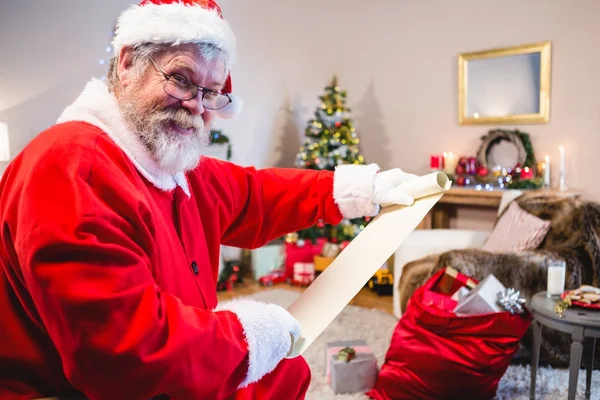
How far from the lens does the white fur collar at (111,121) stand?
1.04 metres

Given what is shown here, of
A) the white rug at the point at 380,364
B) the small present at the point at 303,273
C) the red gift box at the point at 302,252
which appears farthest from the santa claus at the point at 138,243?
the red gift box at the point at 302,252

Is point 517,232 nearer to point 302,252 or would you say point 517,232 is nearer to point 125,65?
point 302,252

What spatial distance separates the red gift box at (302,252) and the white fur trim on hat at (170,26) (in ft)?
11.4

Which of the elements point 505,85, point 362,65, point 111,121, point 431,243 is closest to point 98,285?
point 111,121

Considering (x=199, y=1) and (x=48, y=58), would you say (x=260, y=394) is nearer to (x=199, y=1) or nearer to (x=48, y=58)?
(x=199, y=1)

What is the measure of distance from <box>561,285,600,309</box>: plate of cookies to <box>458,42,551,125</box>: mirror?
220cm

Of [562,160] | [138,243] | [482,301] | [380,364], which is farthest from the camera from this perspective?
[562,160]

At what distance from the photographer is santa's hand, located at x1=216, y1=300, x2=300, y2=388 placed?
92 centimetres

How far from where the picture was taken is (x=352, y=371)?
2.39 meters

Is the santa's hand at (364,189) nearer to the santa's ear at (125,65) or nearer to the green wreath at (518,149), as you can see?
the santa's ear at (125,65)

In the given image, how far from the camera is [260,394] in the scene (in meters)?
1.04

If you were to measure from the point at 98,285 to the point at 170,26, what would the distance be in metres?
0.61

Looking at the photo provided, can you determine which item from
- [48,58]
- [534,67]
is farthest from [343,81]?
[48,58]

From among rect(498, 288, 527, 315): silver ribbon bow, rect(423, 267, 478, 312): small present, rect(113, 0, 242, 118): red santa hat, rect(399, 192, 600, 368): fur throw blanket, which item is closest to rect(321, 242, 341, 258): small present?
rect(399, 192, 600, 368): fur throw blanket
